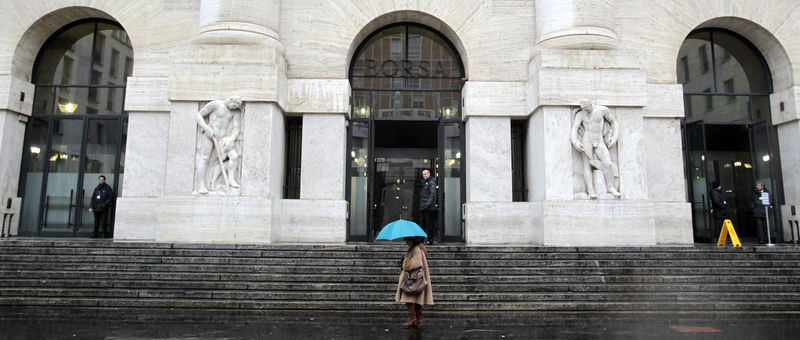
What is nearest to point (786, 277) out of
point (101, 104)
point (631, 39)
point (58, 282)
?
point (631, 39)

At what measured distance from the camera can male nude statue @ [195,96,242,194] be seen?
1344 centimetres

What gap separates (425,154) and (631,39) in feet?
23.3

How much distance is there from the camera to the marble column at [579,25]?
14367 millimetres

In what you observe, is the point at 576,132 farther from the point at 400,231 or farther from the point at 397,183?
the point at 400,231

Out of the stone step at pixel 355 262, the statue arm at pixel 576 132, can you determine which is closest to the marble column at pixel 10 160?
the stone step at pixel 355 262

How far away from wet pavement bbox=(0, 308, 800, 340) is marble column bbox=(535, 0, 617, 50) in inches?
325

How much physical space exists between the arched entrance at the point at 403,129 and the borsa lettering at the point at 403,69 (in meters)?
0.03

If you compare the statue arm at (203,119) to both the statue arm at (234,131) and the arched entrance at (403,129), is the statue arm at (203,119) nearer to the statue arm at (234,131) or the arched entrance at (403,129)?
the statue arm at (234,131)

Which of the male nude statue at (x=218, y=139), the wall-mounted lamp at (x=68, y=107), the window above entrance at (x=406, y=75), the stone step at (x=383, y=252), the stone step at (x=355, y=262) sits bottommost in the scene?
the stone step at (x=355, y=262)

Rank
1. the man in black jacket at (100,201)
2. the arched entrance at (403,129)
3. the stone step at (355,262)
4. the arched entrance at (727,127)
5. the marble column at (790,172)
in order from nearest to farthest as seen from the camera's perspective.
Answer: the stone step at (355,262), the man in black jacket at (100,201), the marble column at (790,172), the arched entrance at (403,129), the arched entrance at (727,127)

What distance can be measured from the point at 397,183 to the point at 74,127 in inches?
409

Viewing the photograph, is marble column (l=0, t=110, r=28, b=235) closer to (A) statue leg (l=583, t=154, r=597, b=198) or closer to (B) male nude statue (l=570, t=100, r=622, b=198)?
(B) male nude statue (l=570, t=100, r=622, b=198)

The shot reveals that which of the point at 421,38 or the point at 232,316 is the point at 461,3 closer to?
the point at 421,38

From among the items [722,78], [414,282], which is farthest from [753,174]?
[414,282]
